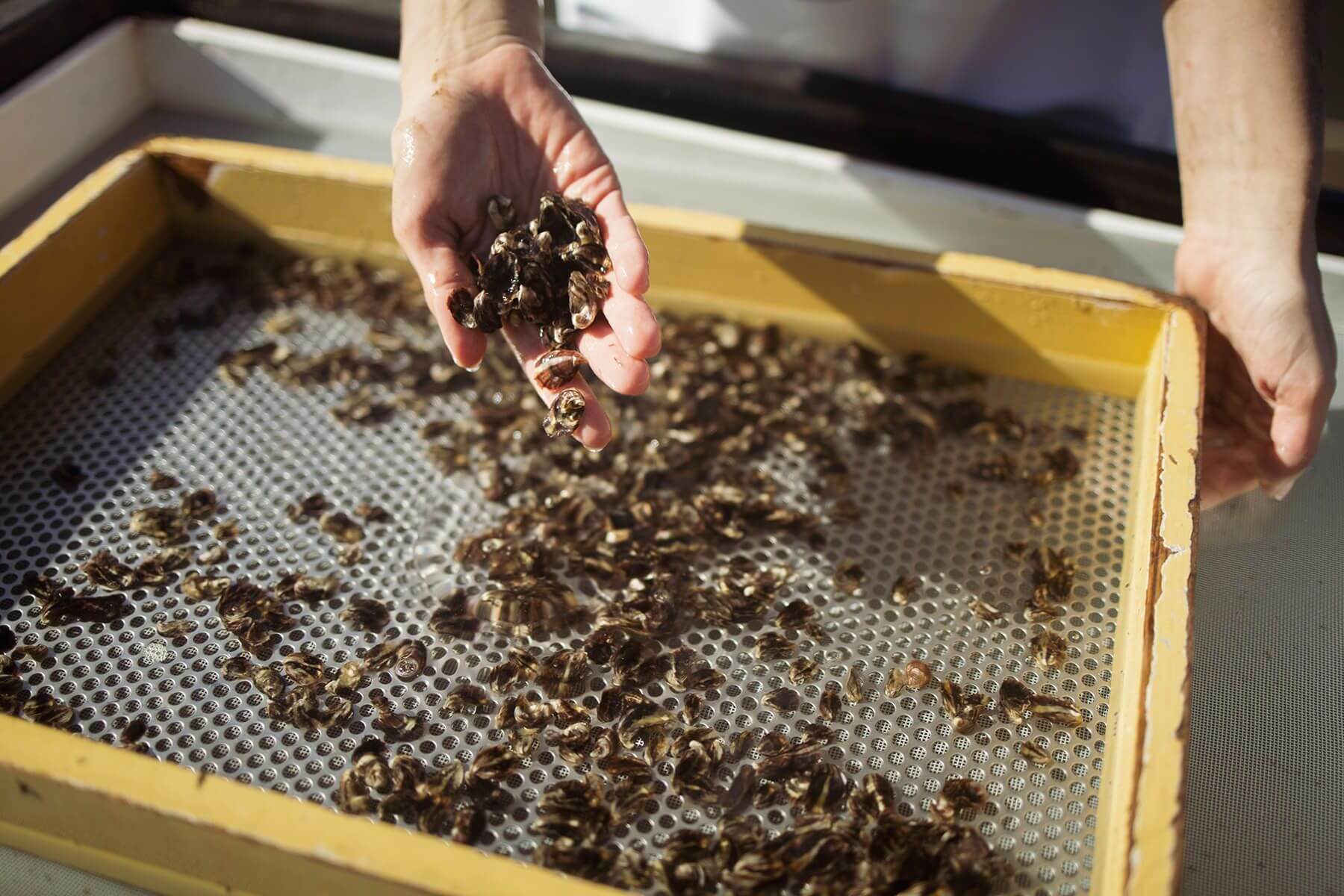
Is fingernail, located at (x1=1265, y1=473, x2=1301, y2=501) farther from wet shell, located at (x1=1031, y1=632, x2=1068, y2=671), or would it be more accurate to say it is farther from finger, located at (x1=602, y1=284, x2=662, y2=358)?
finger, located at (x1=602, y1=284, x2=662, y2=358)

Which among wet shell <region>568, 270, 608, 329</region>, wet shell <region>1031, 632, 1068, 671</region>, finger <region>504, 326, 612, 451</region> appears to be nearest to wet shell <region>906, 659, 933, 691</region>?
wet shell <region>1031, 632, 1068, 671</region>

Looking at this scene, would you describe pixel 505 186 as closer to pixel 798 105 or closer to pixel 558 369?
pixel 558 369

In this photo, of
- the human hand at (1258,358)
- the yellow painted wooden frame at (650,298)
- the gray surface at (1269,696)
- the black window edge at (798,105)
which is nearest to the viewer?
A: the yellow painted wooden frame at (650,298)

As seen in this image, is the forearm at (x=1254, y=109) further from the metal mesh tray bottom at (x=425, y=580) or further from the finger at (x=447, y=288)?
the finger at (x=447, y=288)

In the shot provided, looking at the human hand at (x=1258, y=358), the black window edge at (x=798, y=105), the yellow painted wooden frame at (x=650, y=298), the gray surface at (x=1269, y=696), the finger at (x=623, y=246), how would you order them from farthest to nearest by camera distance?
the black window edge at (x=798, y=105)
the human hand at (x=1258, y=358)
the finger at (x=623, y=246)
the gray surface at (x=1269, y=696)
the yellow painted wooden frame at (x=650, y=298)

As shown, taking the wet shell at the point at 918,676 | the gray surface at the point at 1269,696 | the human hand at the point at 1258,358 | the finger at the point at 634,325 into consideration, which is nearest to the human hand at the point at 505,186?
the finger at the point at 634,325
